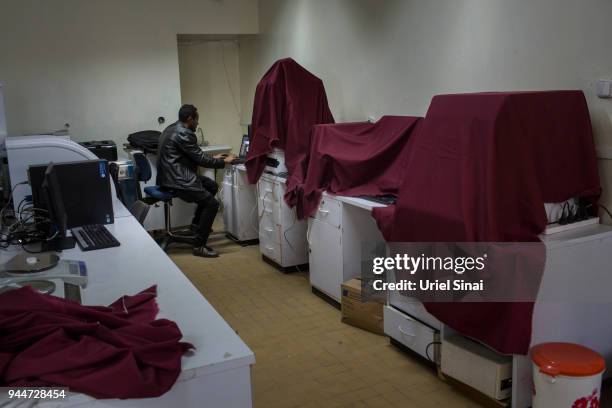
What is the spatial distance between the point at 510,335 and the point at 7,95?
534 centimetres

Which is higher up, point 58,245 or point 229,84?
point 229,84

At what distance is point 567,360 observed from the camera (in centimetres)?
234

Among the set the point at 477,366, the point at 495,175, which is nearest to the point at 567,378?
the point at 477,366

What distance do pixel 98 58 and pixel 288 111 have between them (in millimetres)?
2575

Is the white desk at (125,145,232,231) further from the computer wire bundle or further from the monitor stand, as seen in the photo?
the monitor stand

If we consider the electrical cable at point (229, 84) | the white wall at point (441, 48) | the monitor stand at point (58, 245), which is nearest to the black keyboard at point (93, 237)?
the monitor stand at point (58, 245)

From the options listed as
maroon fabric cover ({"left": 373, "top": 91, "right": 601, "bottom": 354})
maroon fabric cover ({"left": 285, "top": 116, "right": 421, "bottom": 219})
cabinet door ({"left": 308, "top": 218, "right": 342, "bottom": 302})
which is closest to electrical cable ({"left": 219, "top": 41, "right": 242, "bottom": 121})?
maroon fabric cover ({"left": 285, "top": 116, "right": 421, "bottom": 219})

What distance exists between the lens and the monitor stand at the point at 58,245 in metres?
2.75

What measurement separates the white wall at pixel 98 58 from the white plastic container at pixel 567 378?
16.7 ft

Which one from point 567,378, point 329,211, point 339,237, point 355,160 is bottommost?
point 567,378

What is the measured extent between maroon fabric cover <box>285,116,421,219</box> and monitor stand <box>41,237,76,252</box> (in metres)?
1.81

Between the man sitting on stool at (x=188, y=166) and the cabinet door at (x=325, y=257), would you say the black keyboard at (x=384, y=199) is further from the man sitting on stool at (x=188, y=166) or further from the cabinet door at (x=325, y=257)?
the man sitting on stool at (x=188, y=166)

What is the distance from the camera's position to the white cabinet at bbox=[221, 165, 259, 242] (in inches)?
217

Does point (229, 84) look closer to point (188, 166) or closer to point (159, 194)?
point (188, 166)
